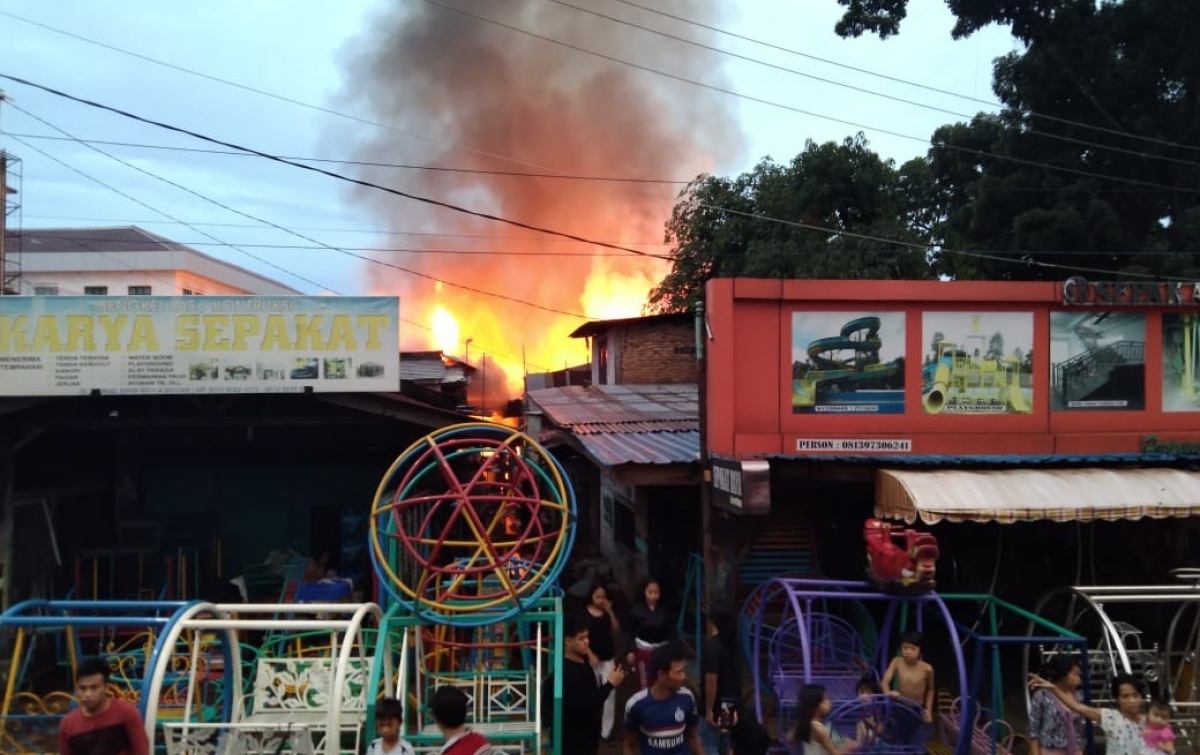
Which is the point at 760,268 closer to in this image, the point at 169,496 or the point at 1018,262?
the point at 1018,262

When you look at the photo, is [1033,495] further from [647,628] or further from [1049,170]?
[1049,170]

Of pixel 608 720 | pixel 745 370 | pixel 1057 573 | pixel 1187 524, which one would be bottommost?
pixel 608 720

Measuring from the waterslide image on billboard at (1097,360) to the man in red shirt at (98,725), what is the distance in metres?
9.28

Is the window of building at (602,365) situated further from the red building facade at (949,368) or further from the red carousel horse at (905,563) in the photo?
the red carousel horse at (905,563)

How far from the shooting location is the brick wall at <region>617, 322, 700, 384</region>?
22.4m

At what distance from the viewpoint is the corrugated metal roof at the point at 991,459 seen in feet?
29.2

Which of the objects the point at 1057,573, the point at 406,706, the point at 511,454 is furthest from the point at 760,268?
the point at 406,706

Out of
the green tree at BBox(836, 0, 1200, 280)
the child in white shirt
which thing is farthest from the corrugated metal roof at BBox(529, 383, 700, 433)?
the green tree at BBox(836, 0, 1200, 280)

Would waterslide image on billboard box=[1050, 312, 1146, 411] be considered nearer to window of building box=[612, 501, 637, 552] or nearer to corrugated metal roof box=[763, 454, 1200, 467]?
corrugated metal roof box=[763, 454, 1200, 467]

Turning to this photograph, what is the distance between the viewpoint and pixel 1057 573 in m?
→ 10.3

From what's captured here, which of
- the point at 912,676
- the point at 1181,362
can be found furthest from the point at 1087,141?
the point at 912,676

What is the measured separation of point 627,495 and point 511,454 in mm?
6164

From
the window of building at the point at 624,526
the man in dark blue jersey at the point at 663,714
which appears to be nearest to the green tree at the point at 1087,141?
→ the window of building at the point at 624,526

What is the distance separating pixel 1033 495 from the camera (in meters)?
8.27
